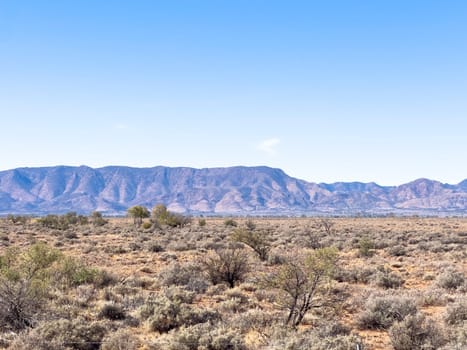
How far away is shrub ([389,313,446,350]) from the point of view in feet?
31.2

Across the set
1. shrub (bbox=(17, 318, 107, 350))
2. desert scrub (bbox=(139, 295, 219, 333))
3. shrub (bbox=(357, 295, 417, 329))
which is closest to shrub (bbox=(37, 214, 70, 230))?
desert scrub (bbox=(139, 295, 219, 333))

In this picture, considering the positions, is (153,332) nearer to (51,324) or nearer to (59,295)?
(51,324)

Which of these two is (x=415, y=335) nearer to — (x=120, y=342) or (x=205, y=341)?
(x=205, y=341)

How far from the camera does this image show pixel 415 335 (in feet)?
32.1

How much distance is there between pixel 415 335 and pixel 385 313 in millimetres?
2255

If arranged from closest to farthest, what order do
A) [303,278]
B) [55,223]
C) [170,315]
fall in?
[170,315] → [303,278] → [55,223]

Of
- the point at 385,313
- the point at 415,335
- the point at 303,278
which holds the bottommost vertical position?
the point at 385,313

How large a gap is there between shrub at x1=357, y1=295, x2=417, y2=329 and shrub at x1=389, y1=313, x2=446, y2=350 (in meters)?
1.59

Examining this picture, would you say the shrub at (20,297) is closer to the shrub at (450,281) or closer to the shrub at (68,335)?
the shrub at (68,335)

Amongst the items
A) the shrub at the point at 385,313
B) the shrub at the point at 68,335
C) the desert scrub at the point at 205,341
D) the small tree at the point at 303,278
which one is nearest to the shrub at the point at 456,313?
the shrub at the point at 385,313

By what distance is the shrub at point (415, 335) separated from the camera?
950 centimetres

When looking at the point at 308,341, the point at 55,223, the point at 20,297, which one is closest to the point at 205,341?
the point at 308,341

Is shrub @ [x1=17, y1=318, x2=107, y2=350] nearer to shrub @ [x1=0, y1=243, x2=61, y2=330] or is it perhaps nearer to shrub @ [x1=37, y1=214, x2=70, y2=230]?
shrub @ [x1=0, y1=243, x2=61, y2=330]

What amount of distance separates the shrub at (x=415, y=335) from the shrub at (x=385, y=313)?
159cm
